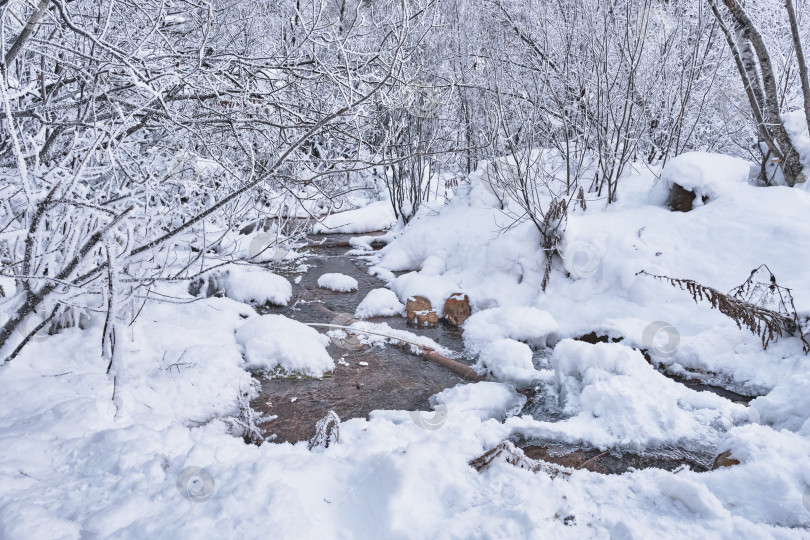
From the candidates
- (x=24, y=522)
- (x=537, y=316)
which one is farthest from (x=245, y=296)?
(x=24, y=522)

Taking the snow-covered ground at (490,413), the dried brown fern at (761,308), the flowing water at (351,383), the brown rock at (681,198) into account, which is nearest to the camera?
the snow-covered ground at (490,413)

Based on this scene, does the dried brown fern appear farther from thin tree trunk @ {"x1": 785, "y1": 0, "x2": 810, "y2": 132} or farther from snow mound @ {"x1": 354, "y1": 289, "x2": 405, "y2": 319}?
snow mound @ {"x1": 354, "y1": 289, "x2": 405, "y2": 319}

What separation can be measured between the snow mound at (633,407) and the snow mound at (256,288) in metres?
4.16

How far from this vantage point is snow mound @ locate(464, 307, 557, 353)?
5270 mm

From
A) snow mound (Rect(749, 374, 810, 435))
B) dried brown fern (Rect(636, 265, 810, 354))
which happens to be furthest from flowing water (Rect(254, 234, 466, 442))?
dried brown fern (Rect(636, 265, 810, 354))

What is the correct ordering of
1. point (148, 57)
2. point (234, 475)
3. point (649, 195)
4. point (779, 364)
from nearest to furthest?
1. point (234, 475)
2. point (148, 57)
3. point (779, 364)
4. point (649, 195)

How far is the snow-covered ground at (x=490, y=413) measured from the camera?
2.07m

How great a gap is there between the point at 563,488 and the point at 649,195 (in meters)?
5.17

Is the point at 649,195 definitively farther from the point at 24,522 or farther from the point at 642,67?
the point at 24,522

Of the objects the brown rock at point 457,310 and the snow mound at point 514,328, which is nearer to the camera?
the snow mound at point 514,328

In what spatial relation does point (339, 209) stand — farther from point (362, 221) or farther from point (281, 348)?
point (362, 221)

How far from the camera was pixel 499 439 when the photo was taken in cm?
310

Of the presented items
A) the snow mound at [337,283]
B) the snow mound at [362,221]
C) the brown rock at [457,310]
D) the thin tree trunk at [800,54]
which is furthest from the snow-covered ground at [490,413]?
the snow mound at [362,221]

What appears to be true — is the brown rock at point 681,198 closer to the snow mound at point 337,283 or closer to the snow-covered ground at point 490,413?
the snow-covered ground at point 490,413
